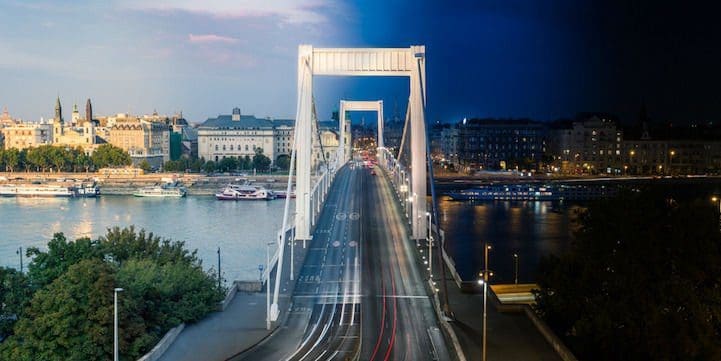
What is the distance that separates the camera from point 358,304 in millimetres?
8227

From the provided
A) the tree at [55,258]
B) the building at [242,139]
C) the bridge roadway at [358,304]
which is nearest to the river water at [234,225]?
the bridge roadway at [358,304]

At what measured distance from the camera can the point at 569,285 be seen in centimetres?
730

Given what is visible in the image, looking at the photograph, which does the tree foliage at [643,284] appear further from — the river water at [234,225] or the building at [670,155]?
the building at [670,155]

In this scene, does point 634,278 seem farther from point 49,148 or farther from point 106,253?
point 49,148

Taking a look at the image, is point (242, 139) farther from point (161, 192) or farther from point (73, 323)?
point (73, 323)

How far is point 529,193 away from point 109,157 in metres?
21.6

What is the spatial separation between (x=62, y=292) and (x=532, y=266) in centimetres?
961

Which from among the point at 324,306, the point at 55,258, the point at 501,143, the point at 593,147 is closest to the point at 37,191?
the point at 501,143

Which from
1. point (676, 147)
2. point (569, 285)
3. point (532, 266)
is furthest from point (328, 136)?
point (569, 285)

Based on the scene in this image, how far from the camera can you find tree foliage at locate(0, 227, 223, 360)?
623 centimetres

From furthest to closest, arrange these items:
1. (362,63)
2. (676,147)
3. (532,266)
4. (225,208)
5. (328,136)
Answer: (328,136) → (676,147) → (225,208) → (532,266) → (362,63)

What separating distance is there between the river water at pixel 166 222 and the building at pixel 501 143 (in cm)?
1745

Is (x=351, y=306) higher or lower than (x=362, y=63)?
lower

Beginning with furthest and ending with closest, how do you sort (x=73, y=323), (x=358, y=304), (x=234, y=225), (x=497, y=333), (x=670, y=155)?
(x=670, y=155), (x=234, y=225), (x=358, y=304), (x=497, y=333), (x=73, y=323)
